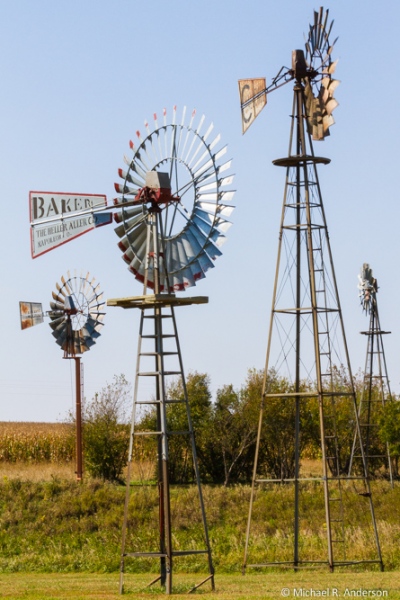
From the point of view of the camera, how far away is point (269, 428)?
42.0 metres

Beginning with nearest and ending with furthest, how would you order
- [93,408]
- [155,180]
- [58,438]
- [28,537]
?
[155,180]
[28,537]
[93,408]
[58,438]

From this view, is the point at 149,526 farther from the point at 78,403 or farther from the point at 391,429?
the point at 391,429

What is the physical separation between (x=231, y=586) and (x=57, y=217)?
23.2 ft

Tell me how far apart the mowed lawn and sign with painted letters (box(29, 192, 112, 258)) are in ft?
19.0

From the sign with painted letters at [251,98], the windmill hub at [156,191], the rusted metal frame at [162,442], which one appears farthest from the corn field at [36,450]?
the windmill hub at [156,191]

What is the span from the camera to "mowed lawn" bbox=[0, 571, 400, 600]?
1825cm

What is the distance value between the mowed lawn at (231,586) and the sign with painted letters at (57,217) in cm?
580

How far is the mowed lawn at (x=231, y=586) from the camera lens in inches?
719

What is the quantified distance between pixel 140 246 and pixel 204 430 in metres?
23.3

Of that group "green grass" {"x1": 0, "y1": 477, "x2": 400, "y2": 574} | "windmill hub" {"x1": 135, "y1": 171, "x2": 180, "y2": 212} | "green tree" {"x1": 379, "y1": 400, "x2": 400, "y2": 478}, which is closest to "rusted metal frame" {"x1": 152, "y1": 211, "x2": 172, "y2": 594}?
"windmill hub" {"x1": 135, "y1": 171, "x2": 180, "y2": 212}

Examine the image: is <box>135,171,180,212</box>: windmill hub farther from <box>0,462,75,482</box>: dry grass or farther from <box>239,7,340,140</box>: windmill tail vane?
<box>0,462,75,482</box>: dry grass

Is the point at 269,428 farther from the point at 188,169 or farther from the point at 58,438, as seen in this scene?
the point at 188,169

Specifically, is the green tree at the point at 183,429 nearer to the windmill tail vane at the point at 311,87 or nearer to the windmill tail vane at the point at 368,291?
the windmill tail vane at the point at 368,291

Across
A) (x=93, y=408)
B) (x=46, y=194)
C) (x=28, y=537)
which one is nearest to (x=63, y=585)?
(x=46, y=194)
